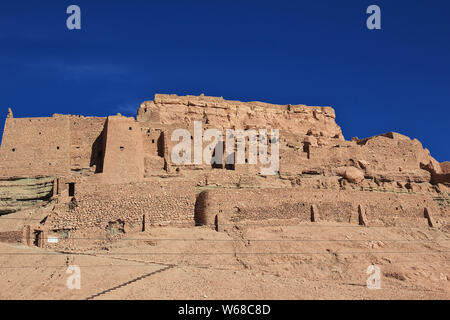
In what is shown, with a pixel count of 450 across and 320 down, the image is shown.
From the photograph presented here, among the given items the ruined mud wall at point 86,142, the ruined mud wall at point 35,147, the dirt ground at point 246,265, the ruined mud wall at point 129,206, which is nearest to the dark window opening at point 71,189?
the ruined mud wall at point 129,206

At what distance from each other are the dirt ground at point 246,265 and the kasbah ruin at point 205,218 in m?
0.09

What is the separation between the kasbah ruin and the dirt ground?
88mm

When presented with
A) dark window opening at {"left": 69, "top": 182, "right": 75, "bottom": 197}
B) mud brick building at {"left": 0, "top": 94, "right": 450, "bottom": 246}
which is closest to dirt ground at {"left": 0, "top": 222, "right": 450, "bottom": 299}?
mud brick building at {"left": 0, "top": 94, "right": 450, "bottom": 246}

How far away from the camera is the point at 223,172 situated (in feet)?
109

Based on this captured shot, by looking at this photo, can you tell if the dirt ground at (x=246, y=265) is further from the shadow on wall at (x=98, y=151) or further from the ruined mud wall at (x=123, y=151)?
the shadow on wall at (x=98, y=151)

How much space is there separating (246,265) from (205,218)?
4296mm

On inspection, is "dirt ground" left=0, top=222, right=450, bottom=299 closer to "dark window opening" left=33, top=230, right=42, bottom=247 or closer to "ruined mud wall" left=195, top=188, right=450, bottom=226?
"ruined mud wall" left=195, top=188, right=450, bottom=226

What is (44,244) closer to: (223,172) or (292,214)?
(223,172)

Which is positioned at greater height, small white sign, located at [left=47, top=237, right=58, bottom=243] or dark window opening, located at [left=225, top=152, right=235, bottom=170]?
dark window opening, located at [left=225, top=152, right=235, bottom=170]

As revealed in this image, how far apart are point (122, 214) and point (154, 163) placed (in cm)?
623

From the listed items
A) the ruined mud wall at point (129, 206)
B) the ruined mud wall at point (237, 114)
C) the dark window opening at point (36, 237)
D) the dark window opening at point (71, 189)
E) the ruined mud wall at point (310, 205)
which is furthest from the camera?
the ruined mud wall at point (237, 114)

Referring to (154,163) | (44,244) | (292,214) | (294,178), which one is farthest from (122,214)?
(294,178)

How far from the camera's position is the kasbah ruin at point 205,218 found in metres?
23.2

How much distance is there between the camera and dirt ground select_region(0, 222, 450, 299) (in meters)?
21.3
